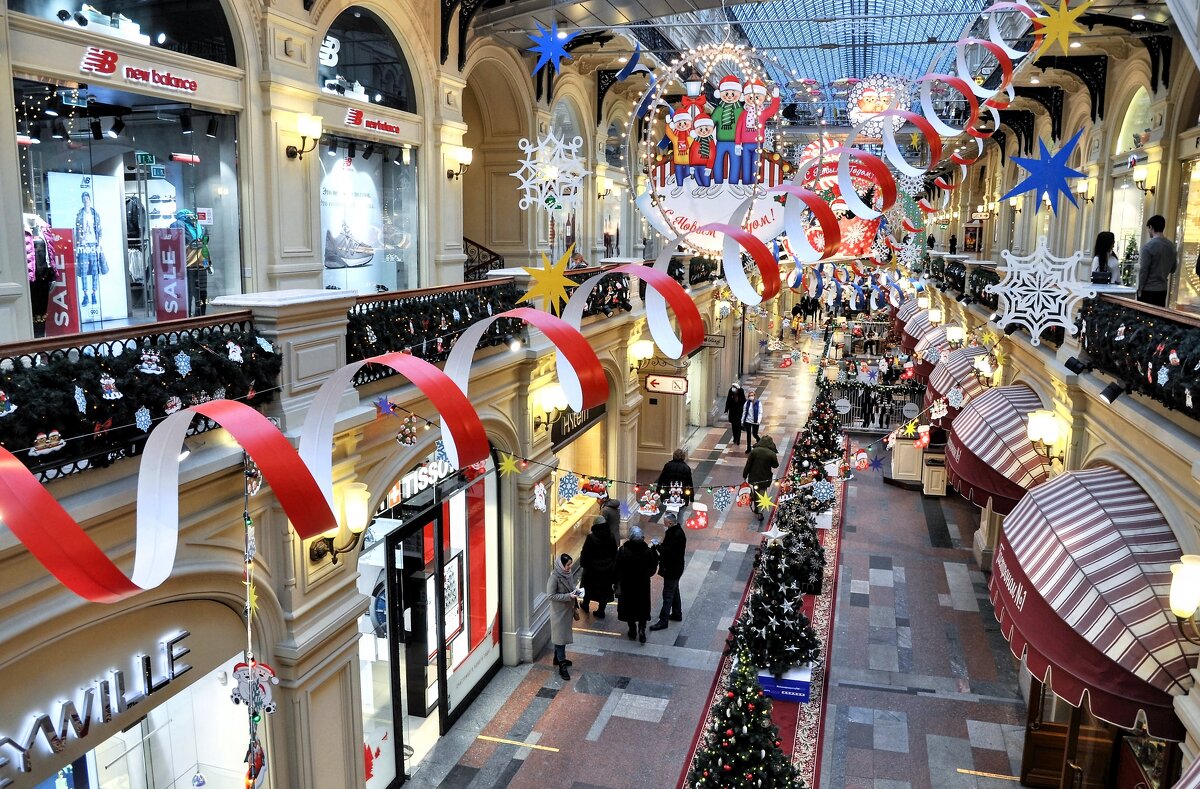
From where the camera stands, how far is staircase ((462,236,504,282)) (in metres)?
13.8

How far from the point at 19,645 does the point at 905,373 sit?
20.4m

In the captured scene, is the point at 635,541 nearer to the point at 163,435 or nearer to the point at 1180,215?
the point at 163,435

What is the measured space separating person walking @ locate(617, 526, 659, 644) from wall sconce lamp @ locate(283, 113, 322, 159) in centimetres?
545

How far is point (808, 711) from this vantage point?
927cm

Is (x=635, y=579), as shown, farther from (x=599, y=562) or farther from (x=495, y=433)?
(x=495, y=433)

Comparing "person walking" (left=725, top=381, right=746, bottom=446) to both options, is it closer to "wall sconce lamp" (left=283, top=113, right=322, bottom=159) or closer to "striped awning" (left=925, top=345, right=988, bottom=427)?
"striped awning" (left=925, top=345, right=988, bottom=427)

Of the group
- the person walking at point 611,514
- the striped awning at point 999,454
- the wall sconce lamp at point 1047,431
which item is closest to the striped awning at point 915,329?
the striped awning at point 999,454

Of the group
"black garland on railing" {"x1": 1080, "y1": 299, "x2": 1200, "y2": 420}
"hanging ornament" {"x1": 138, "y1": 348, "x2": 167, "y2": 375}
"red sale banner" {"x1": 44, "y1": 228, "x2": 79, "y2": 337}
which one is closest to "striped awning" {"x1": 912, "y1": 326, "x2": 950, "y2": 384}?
"black garland on railing" {"x1": 1080, "y1": 299, "x2": 1200, "y2": 420}

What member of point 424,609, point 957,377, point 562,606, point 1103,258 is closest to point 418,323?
point 424,609

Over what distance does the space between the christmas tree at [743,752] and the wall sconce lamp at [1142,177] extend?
9371mm

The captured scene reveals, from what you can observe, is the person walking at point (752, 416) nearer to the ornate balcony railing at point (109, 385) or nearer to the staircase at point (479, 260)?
the staircase at point (479, 260)

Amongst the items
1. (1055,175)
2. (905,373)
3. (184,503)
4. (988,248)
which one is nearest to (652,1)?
(1055,175)

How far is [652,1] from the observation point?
9516 mm

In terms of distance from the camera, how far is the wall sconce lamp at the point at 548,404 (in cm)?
1062
